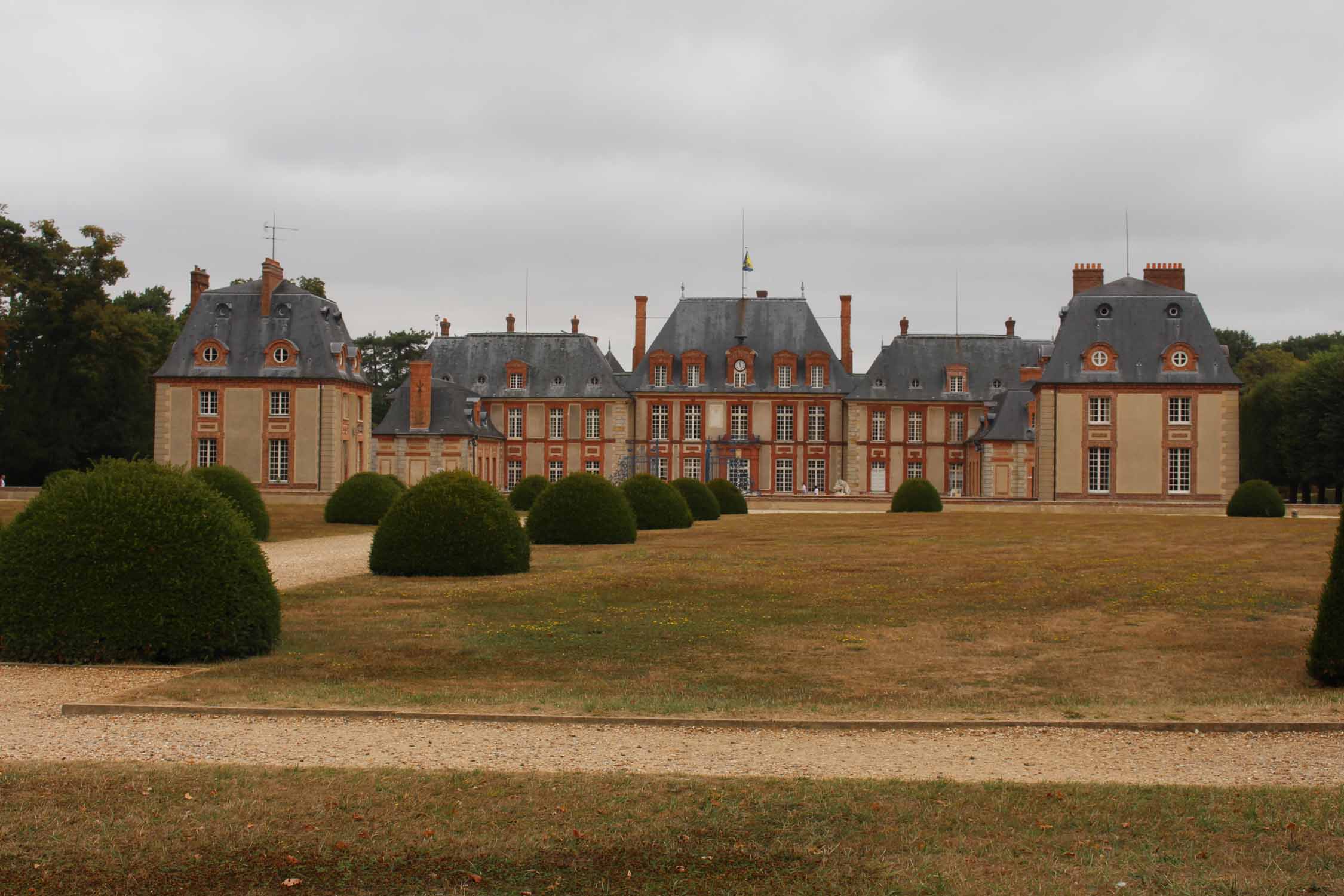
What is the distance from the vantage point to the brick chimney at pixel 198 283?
49.3 metres

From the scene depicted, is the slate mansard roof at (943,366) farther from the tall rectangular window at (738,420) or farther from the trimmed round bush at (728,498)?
the trimmed round bush at (728,498)

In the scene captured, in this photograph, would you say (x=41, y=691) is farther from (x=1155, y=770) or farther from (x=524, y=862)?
(x=1155, y=770)

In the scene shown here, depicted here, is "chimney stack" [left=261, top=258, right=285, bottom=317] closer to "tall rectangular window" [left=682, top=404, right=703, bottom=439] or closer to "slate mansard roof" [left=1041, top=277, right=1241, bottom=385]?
"tall rectangular window" [left=682, top=404, right=703, bottom=439]

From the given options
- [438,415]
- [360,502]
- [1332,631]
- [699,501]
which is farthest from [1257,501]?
[438,415]

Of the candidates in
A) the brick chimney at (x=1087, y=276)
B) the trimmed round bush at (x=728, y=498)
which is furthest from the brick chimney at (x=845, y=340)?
the trimmed round bush at (x=728, y=498)

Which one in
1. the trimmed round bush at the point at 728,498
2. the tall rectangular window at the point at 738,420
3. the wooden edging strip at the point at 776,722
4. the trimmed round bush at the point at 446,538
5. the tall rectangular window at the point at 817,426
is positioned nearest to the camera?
the wooden edging strip at the point at 776,722

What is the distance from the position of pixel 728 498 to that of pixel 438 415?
19.7 meters

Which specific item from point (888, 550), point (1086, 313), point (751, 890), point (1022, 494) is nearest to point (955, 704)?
A: point (751, 890)

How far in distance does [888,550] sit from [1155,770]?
13947 mm

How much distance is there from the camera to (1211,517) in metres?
33.3

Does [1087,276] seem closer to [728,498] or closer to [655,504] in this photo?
[728,498]

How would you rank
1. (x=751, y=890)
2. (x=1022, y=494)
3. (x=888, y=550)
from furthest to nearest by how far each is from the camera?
1. (x=1022, y=494)
2. (x=888, y=550)
3. (x=751, y=890)

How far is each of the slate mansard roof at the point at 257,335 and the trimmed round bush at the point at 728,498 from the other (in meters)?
15.9

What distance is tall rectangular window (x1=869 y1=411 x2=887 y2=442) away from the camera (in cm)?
5731
